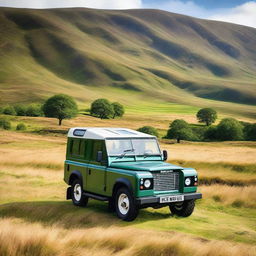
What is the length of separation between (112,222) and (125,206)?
2.19 feet

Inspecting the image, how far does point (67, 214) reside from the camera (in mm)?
13766

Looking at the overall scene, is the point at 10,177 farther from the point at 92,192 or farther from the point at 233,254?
the point at 233,254

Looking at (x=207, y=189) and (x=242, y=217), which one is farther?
(x=207, y=189)

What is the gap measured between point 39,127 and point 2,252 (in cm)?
9269

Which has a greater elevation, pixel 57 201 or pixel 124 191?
pixel 124 191

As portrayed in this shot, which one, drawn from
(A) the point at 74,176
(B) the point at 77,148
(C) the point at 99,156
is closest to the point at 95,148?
(C) the point at 99,156

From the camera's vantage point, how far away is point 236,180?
21969 mm

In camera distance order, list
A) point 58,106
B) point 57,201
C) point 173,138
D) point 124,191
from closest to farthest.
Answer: point 124,191
point 57,201
point 173,138
point 58,106

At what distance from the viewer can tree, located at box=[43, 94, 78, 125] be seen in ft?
371

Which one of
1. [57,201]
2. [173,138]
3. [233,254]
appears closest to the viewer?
[233,254]

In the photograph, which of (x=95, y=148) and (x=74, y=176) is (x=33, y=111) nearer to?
(x=74, y=176)

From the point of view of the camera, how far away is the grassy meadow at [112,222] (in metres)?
8.20

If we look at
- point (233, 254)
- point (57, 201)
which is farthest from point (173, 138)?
point (233, 254)

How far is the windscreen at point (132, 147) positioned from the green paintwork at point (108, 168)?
182 mm
